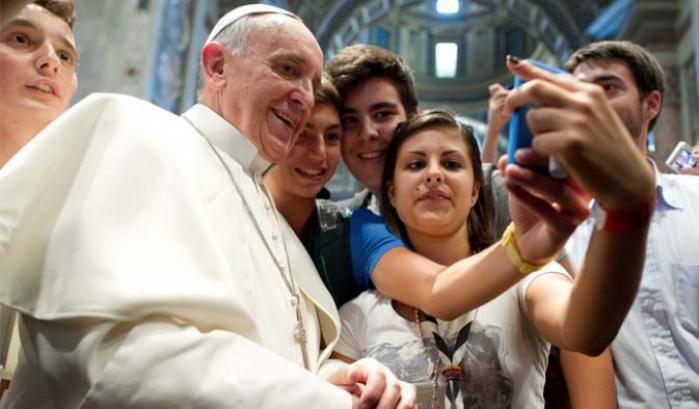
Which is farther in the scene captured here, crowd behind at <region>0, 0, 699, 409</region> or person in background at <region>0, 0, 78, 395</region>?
person in background at <region>0, 0, 78, 395</region>

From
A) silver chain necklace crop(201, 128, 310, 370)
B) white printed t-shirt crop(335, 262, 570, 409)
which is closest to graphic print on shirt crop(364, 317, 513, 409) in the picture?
white printed t-shirt crop(335, 262, 570, 409)

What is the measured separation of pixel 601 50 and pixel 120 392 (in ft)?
8.47

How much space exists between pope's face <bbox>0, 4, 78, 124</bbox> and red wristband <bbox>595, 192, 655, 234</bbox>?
2240 millimetres

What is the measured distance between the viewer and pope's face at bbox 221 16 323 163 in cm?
215

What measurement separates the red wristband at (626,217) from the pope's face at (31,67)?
7.35ft

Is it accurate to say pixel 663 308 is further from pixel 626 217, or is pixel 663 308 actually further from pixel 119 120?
pixel 119 120

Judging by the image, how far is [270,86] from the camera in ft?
7.00

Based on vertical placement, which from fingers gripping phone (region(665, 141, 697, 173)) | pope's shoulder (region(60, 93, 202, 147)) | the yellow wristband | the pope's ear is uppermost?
the pope's ear

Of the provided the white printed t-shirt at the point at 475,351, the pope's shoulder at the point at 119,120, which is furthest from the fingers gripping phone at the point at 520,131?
the pope's shoulder at the point at 119,120

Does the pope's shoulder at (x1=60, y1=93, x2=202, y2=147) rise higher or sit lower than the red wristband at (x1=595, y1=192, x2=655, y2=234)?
higher

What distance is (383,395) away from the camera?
4.50ft

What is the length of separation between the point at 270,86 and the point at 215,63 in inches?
10.9

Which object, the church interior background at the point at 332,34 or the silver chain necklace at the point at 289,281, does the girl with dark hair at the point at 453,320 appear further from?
the church interior background at the point at 332,34

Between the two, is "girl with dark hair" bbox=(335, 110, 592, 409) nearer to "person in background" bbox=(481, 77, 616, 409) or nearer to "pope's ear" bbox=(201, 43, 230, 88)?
"person in background" bbox=(481, 77, 616, 409)
